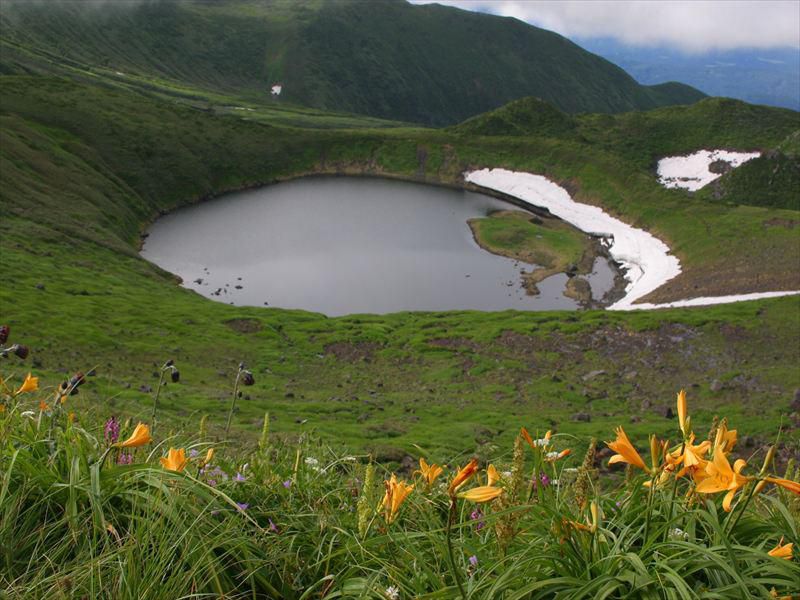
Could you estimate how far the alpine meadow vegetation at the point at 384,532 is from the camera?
373 cm

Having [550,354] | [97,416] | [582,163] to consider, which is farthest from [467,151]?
[97,416]

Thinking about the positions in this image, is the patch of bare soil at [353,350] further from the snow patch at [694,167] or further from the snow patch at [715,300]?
the snow patch at [694,167]

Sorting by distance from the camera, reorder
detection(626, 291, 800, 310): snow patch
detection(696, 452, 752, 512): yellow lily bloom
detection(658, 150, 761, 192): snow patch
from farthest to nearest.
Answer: detection(658, 150, 761, 192): snow patch, detection(626, 291, 800, 310): snow patch, detection(696, 452, 752, 512): yellow lily bloom

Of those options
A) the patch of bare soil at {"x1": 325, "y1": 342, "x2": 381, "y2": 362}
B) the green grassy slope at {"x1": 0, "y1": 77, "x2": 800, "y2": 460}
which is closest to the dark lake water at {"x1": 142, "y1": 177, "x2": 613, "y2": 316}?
the green grassy slope at {"x1": 0, "y1": 77, "x2": 800, "y2": 460}

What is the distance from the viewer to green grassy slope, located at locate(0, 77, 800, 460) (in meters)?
29.5

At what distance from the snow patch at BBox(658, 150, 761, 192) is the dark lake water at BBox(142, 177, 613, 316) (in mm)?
35275

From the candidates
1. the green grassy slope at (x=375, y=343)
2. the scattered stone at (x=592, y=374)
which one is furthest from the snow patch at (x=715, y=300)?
the scattered stone at (x=592, y=374)

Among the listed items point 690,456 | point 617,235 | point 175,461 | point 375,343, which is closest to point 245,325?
point 375,343

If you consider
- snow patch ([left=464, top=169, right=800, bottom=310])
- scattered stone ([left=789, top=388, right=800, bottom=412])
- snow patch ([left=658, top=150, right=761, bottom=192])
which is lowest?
scattered stone ([left=789, top=388, right=800, bottom=412])

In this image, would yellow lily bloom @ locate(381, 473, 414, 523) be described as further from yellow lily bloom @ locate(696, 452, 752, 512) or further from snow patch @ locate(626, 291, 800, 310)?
snow patch @ locate(626, 291, 800, 310)

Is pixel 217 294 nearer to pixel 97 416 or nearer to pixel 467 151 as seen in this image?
pixel 97 416

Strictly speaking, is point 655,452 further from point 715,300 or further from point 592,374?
point 715,300

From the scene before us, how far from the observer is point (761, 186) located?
301 ft

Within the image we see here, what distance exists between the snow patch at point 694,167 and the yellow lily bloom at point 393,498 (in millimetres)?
112881
